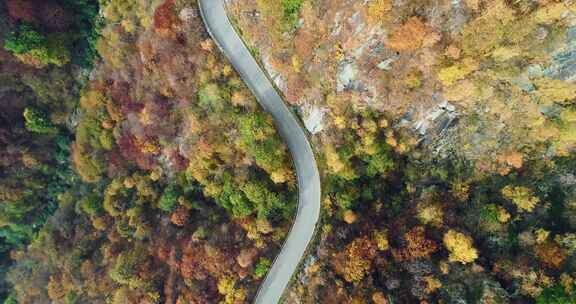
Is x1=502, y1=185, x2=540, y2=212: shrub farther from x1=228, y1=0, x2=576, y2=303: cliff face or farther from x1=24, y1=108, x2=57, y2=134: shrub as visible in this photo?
x1=24, y1=108, x2=57, y2=134: shrub

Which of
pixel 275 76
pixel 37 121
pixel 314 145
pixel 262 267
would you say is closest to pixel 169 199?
pixel 262 267

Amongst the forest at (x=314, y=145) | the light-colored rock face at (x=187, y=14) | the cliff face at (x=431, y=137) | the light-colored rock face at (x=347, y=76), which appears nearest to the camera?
the cliff face at (x=431, y=137)

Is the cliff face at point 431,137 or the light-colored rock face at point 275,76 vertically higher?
the light-colored rock face at point 275,76

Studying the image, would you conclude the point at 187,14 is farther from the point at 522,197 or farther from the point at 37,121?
the point at 522,197

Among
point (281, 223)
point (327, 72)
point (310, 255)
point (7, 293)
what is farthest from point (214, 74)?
point (7, 293)

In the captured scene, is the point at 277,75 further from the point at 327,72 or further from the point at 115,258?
the point at 115,258

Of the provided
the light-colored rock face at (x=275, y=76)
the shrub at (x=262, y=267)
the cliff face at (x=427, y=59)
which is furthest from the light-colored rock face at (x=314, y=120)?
the shrub at (x=262, y=267)

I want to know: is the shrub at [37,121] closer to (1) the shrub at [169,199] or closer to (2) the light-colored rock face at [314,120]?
(1) the shrub at [169,199]
